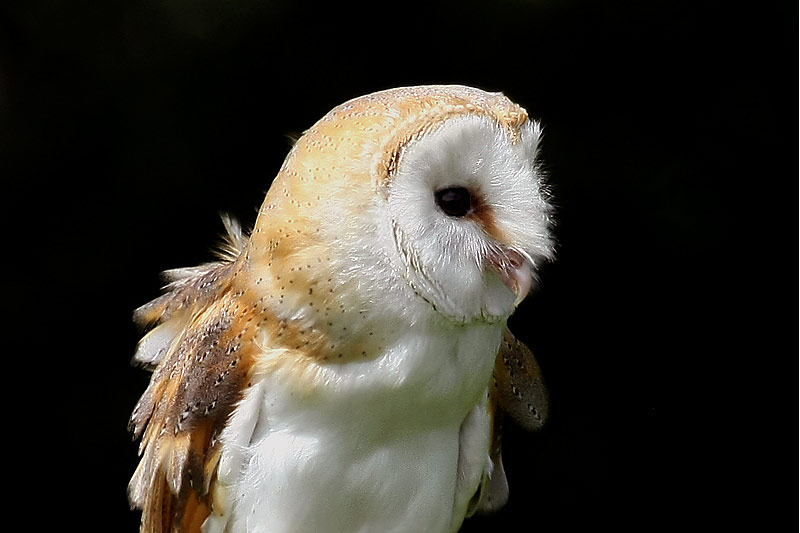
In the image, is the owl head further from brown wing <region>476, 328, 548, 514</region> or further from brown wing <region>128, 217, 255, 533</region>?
brown wing <region>476, 328, 548, 514</region>

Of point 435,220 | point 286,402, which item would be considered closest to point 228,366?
point 286,402

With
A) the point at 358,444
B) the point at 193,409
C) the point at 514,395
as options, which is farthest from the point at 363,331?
the point at 514,395

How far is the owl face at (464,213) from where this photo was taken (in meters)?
1.42

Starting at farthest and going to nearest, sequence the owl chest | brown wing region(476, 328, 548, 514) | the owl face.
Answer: brown wing region(476, 328, 548, 514) → the owl chest → the owl face

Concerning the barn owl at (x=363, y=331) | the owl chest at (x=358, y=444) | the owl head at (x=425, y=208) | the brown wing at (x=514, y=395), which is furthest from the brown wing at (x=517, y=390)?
the owl head at (x=425, y=208)

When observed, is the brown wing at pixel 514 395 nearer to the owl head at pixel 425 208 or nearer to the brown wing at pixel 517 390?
the brown wing at pixel 517 390

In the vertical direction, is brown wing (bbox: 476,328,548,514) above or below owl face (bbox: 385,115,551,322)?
below

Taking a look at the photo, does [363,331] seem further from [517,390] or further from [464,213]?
[517,390]

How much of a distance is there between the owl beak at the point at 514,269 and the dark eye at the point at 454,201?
0.24 ft

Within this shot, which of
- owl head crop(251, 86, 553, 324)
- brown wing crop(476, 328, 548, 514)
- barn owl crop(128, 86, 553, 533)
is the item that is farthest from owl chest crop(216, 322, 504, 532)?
brown wing crop(476, 328, 548, 514)

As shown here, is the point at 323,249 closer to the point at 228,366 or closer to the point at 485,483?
the point at 228,366

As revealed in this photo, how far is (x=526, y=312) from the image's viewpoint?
2854 millimetres

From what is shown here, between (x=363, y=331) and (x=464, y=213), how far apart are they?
0.71ft

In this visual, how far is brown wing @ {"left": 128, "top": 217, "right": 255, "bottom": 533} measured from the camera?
1609 mm
